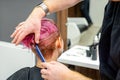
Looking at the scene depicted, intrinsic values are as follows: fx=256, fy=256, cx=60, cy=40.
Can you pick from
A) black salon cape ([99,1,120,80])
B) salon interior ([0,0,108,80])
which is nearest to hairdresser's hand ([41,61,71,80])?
black salon cape ([99,1,120,80])

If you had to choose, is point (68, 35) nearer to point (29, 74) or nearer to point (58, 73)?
point (29, 74)

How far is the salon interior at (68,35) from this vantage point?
212cm

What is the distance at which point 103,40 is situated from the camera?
3.68ft

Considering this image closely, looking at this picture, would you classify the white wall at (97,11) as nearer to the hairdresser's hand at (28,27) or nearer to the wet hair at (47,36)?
the wet hair at (47,36)

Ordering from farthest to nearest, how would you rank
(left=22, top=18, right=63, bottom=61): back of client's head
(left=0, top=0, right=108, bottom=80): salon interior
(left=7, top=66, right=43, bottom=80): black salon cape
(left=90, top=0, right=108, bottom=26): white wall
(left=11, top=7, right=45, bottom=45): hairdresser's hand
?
1. (left=90, top=0, right=108, bottom=26): white wall
2. (left=0, top=0, right=108, bottom=80): salon interior
3. (left=7, top=66, right=43, bottom=80): black salon cape
4. (left=22, top=18, right=63, bottom=61): back of client's head
5. (left=11, top=7, right=45, bottom=45): hairdresser's hand

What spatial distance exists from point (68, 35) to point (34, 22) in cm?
126

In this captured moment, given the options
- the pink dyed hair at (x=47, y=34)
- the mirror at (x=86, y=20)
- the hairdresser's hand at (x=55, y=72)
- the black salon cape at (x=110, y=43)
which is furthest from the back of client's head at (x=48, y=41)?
the mirror at (x=86, y=20)

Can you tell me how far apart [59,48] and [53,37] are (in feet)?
0.39

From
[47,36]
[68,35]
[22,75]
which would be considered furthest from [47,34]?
[68,35]

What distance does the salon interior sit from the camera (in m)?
2.12

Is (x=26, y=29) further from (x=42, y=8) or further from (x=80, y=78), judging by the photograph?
(x=80, y=78)

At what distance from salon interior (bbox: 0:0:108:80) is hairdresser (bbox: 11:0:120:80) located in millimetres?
851

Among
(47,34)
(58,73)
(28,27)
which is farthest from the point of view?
(47,34)

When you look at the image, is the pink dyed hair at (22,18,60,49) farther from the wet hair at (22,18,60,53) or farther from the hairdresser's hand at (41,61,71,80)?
the hairdresser's hand at (41,61,71,80)
